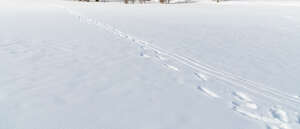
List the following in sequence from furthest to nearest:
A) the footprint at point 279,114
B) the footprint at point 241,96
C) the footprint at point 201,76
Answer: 1. the footprint at point 201,76
2. the footprint at point 241,96
3. the footprint at point 279,114

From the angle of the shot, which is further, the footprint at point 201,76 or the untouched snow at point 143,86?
the footprint at point 201,76

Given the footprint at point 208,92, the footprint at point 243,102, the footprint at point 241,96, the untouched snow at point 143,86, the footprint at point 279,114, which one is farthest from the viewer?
the footprint at point 208,92

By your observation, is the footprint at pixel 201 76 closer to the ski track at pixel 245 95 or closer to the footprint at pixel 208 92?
the ski track at pixel 245 95

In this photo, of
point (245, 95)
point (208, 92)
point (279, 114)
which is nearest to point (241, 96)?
point (245, 95)

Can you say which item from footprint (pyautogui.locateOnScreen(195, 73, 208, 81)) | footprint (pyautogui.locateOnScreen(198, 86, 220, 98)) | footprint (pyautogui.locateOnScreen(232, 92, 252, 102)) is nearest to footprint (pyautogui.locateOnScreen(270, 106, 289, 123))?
footprint (pyautogui.locateOnScreen(232, 92, 252, 102))

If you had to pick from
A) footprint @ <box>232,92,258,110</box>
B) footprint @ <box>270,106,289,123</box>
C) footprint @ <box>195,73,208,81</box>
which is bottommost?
footprint @ <box>270,106,289,123</box>

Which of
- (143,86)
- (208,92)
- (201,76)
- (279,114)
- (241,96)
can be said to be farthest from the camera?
(201,76)

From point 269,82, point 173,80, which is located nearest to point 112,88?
point 173,80

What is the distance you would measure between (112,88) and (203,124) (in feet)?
5.21

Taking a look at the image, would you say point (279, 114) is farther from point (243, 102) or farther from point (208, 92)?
point (208, 92)

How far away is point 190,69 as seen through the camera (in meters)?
5.04

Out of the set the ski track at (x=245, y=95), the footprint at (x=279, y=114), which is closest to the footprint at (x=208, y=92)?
the ski track at (x=245, y=95)

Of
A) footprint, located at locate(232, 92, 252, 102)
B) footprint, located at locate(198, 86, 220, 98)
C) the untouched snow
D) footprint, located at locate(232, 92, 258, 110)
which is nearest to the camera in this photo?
the untouched snow

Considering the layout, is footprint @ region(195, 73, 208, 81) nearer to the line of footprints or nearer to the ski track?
the ski track
